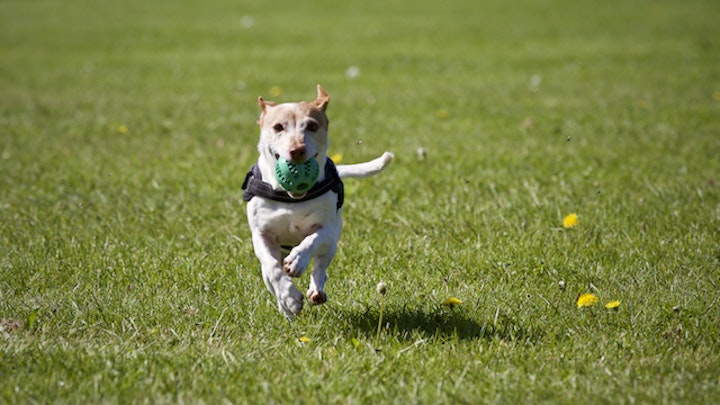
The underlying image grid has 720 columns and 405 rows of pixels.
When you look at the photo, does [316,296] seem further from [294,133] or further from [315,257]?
[294,133]

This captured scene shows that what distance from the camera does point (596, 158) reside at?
7.20 metres

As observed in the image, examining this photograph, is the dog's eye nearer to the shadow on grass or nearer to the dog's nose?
the dog's nose

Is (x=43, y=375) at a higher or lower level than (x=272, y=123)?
lower

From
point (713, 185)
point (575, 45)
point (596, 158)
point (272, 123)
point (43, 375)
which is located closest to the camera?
point (43, 375)

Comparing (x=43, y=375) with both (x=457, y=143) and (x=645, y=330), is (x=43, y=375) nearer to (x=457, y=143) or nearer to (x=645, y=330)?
(x=645, y=330)

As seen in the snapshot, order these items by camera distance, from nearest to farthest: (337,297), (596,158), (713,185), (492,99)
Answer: (337,297)
(713,185)
(596,158)
(492,99)

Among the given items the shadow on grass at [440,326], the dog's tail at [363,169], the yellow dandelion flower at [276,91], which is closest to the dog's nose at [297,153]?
the dog's tail at [363,169]

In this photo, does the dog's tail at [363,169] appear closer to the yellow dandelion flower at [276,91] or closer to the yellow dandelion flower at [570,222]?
the yellow dandelion flower at [570,222]

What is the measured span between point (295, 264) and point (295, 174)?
0.39m

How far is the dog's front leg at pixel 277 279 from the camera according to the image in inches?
146

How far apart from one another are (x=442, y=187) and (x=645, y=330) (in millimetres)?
2828

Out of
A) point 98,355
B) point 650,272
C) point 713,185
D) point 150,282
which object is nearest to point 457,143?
point 713,185

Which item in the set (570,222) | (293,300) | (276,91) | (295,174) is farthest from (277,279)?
(276,91)

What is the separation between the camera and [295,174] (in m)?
3.56
